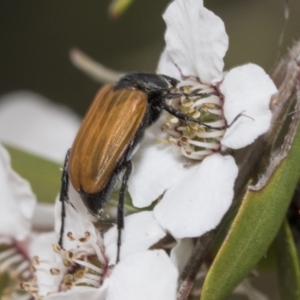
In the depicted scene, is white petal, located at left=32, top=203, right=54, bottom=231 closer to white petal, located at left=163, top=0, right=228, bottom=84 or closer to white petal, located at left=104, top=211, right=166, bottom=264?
white petal, located at left=104, top=211, right=166, bottom=264

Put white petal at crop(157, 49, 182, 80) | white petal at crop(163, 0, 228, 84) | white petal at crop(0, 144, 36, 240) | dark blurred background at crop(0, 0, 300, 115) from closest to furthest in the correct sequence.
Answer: white petal at crop(163, 0, 228, 84) → white petal at crop(157, 49, 182, 80) → white petal at crop(0, 144, 36, 240) → dark blurred background at crop(0, 0, 300, 115)

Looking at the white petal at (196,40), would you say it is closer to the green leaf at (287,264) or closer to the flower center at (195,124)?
the flower center at (195,124)

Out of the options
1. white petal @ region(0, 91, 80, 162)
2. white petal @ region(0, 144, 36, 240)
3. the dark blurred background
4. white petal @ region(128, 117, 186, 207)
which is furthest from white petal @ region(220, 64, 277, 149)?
the dark blurred background

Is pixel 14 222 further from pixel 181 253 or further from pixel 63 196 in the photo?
pixel 181 253

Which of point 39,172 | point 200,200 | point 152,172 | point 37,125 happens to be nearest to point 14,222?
point 39,172

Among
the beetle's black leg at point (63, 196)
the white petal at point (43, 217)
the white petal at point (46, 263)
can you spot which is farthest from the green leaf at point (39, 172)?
the beetle's black leg at point (63, 196)

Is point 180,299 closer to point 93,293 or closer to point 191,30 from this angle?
point 93,293

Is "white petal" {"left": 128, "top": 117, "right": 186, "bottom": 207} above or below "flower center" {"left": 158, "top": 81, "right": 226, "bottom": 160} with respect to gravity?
below
